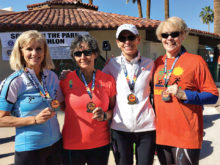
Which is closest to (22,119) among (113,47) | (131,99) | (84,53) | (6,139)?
(84,53)

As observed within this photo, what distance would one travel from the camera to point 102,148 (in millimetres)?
1999

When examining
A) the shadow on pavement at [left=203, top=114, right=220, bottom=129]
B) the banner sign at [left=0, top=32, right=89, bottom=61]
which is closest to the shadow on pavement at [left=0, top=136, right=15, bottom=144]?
the banner sign at [left=0, top=32, right=89, bottom=61]

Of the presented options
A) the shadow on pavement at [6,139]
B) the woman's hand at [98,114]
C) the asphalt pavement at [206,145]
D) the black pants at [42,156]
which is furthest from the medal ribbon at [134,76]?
the shadow on pavement at [6,139]

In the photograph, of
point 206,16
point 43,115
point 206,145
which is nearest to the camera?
point 43,115

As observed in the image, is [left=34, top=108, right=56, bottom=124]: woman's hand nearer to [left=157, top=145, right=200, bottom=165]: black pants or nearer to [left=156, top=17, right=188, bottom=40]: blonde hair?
[left=157, top=145, right=200, bottom=165]: black pants

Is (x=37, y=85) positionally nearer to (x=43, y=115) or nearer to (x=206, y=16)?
(x=43, y=115)

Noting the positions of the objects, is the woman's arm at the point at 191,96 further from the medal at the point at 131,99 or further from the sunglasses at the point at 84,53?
the sunglasses at the point at 84,53

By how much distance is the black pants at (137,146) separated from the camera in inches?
79.8

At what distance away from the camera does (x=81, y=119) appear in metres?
1.90

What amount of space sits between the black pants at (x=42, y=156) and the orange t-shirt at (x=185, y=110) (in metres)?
1.10

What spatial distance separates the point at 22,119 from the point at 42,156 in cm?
42

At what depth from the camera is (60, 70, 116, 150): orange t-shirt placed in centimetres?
191

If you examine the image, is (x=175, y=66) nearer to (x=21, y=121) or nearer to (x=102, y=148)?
(x=102, y=148)

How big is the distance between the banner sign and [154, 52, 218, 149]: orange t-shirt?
21.0 ft
